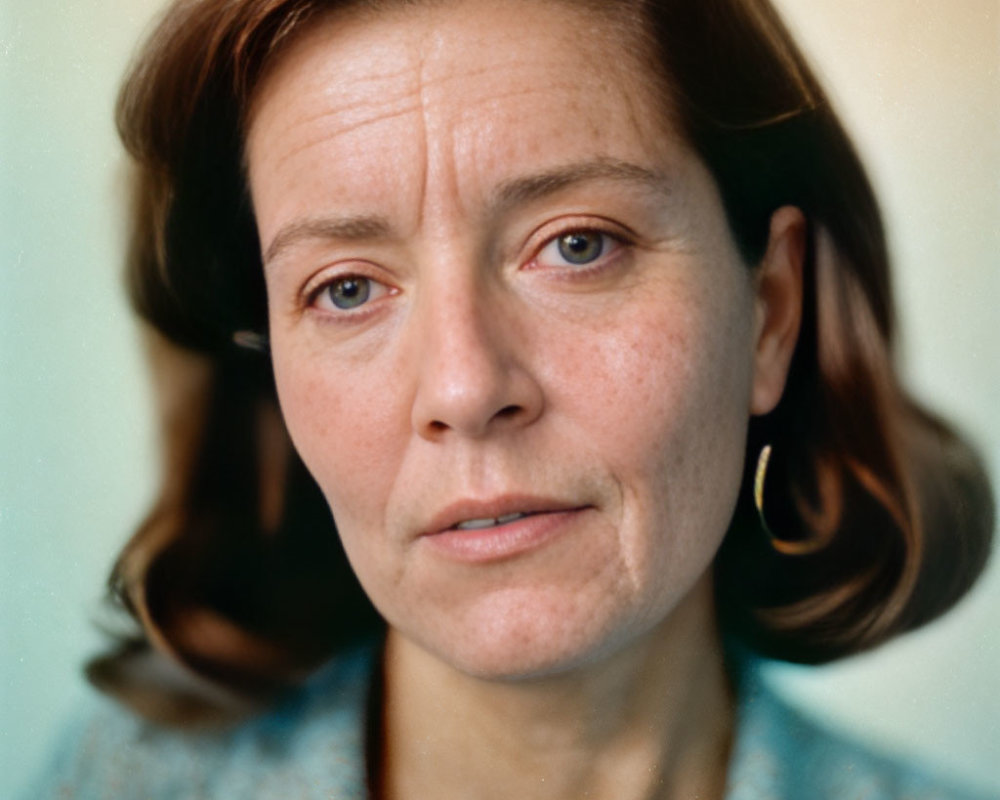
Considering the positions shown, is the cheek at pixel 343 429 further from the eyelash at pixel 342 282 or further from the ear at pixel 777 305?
the ear at pixel 777 305

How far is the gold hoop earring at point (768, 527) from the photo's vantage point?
1.07 meters

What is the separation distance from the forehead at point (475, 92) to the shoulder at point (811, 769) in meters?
0.54

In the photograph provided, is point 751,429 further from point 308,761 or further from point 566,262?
point 308,761

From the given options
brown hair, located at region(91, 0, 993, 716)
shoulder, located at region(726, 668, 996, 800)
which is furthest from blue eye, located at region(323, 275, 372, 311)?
shoulder, located at region(726, 668, 996, 800)

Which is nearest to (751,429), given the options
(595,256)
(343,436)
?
(595,256)

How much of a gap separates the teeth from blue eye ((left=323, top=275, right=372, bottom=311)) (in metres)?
0.20

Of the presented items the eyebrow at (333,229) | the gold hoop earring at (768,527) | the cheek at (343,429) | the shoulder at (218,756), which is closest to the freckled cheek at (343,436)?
the cheek at (343,429)

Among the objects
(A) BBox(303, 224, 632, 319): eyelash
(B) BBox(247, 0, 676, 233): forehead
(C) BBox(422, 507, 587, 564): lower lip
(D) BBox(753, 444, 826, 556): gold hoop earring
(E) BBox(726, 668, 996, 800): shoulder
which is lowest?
(E) BBox(726, 668, 996, 800): shoulder

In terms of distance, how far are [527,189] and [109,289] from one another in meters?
0.42

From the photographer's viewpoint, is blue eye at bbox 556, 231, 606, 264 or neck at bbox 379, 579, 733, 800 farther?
neck at bbox 379, 579, 733, 800

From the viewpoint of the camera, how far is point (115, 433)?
102 cm

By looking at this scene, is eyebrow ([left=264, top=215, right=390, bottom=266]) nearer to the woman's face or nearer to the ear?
the woman's face

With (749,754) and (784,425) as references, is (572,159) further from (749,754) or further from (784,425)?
Answer: (749,754)

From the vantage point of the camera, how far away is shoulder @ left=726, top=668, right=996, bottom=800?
1.00m
